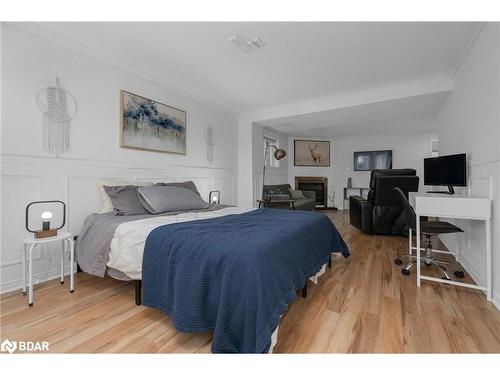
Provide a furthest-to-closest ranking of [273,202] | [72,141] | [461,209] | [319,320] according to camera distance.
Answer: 1. [273,202]
2. [72,141]
3. [461,209]
4. [319,320]

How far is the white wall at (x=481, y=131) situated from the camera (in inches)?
76.3

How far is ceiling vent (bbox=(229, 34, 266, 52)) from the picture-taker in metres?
2.49

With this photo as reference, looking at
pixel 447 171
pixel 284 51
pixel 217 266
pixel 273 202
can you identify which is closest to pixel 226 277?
pixel 217 266

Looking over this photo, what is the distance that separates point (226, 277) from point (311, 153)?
281 inches

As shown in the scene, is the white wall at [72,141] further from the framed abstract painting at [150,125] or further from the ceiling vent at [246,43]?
the ceiling vent at [246,43]

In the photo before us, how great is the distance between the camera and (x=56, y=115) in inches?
92.7

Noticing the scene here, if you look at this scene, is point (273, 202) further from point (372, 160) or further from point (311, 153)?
point (372, 160)

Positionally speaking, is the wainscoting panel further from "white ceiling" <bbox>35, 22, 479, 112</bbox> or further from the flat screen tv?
the flat screen tv

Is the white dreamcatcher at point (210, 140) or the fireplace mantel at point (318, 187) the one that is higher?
the white dreamcatcher at point (210, 140)

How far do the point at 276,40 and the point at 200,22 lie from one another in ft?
2.63

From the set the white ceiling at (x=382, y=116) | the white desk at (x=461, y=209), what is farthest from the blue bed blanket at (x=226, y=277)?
the white ceiling at (x=382, y=116)

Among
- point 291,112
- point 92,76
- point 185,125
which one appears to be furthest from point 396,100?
point 92,76

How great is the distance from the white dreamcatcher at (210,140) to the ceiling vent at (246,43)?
1.86 metres

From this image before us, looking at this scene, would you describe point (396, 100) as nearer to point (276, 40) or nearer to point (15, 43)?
point (276, 40)
